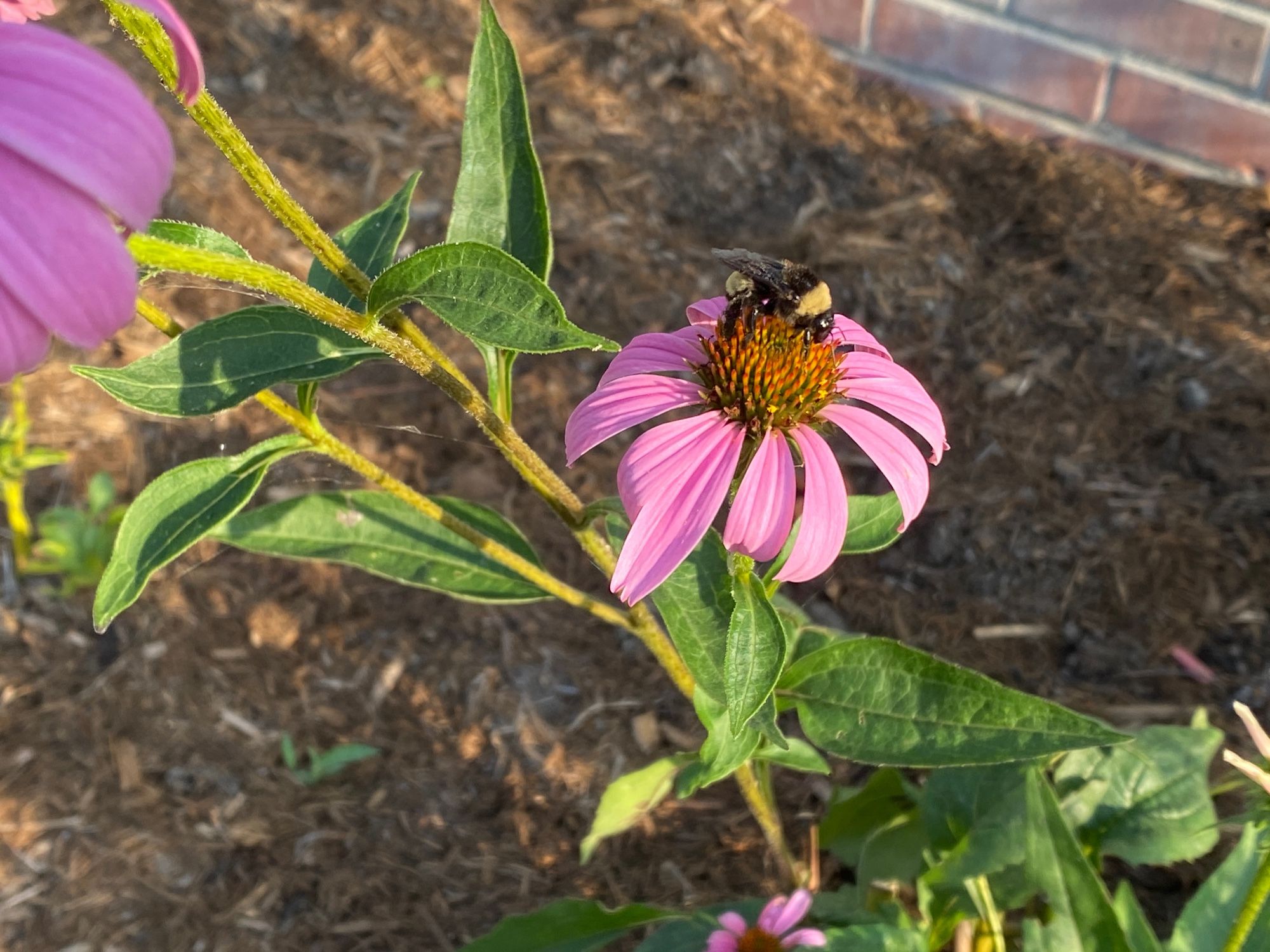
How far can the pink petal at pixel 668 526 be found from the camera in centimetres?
84


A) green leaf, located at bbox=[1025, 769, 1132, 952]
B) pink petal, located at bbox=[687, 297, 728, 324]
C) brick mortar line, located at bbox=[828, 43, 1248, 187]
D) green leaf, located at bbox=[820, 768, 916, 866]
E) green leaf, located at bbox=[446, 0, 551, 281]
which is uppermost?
green leaf, located at bbox=[446, 0, 551, 281]

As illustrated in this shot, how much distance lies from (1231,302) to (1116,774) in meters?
1.30

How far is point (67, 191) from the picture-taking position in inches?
20.9

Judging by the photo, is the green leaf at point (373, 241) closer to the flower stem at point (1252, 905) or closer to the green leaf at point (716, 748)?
the green leaf at point (716, 748)

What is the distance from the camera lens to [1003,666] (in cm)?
187

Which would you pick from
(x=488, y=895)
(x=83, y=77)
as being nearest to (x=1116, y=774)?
(x=488, y=895)

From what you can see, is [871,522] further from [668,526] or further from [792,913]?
[792,913]

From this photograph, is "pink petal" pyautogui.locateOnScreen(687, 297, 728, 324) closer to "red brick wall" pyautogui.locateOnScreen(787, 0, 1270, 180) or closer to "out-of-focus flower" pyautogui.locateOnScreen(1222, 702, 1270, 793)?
"out-of-focus flower" pyautogui.locateOnScreen(1222, 702, 1270, 793)

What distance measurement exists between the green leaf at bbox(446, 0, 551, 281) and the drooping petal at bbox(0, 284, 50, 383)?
519 mm

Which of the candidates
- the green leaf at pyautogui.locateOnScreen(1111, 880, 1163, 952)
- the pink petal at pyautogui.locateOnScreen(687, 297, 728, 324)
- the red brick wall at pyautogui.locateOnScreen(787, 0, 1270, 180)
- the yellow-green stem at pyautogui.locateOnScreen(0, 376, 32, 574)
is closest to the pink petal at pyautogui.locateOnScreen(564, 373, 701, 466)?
the pink petal at pyautogui.locateOnScreen(687, 297, 728, 324)

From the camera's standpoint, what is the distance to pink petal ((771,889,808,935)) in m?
1.28

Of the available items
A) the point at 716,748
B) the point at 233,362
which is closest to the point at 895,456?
the point at 716,748

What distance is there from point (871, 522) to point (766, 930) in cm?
53

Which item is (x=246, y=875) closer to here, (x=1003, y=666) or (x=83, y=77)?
(x=1003, y=666)
